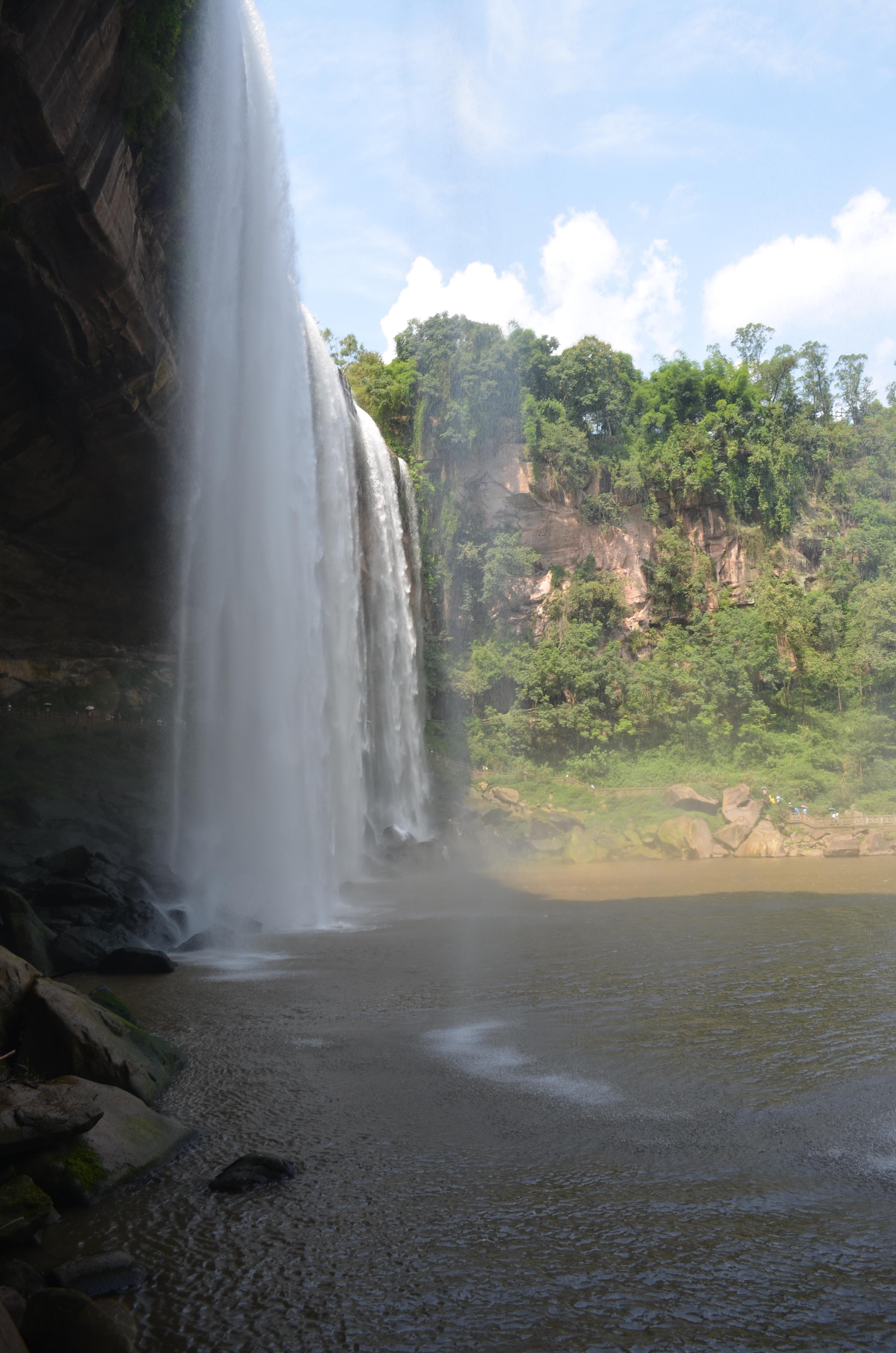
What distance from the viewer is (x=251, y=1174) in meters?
4.04

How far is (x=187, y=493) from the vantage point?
16688 mm

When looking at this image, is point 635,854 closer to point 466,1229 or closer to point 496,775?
point 496,775

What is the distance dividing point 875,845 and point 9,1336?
2408cm

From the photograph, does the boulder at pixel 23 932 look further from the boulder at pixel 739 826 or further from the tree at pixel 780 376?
the tree at pixel 780 376

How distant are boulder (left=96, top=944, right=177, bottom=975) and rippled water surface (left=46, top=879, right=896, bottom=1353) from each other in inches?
10.1

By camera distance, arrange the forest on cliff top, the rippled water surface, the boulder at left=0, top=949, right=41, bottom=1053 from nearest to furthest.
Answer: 1. the rippled water surface
2. the boulder at left=0, top=949, right=41, bottom=1053
3. the forest on cliff top

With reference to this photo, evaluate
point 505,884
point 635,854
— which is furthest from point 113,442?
point 635,854

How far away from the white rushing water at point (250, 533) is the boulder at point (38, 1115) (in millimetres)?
8643

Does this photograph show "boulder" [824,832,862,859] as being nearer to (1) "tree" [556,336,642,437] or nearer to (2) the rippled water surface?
(2) the rippled water surface

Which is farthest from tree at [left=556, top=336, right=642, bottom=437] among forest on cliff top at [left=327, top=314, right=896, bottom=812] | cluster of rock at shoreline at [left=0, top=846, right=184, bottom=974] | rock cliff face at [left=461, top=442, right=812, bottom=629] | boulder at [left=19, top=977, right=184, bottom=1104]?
boulder at [left=19, top=977, right=184, bottom=1104]

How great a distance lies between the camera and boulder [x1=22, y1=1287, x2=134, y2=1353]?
274 centimetres

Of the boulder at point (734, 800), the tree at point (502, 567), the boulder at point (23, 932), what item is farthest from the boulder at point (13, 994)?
the tree at point (502, 567)

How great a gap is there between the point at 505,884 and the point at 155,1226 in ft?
48.1

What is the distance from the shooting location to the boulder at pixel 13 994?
5.04 m
